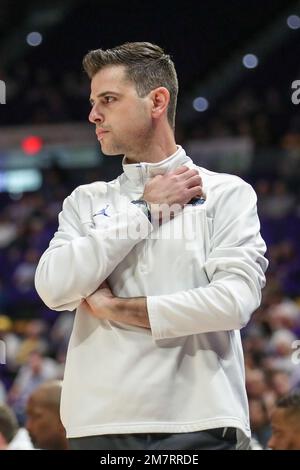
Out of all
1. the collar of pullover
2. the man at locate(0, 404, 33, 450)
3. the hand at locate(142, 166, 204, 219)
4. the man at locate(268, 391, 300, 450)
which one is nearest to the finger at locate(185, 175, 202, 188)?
the hand at locate(142, 166, 204, 219)

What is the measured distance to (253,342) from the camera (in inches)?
349

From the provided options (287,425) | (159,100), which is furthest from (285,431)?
(159,100)

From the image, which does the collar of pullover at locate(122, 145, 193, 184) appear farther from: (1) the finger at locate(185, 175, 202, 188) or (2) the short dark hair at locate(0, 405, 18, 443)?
(2) the short dark hair at locate(0, 405, 18, 443)

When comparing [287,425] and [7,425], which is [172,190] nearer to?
[287,425]

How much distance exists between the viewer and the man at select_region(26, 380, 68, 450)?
428cm

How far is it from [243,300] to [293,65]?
546 inches

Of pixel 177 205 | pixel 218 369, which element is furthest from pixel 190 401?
pixel 177 205

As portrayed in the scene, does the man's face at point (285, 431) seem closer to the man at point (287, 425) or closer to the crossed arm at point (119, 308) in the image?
the man at point (287, 425)

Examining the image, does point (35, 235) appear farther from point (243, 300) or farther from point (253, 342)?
point (243, 300)

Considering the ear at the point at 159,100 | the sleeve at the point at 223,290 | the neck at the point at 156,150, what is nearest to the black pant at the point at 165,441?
the sleeve at the point at 223,290

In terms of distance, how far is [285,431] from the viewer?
12.5 feet

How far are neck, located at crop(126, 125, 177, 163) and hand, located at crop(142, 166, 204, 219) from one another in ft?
0.33

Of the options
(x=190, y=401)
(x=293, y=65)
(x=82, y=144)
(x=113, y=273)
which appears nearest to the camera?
(x=190, y=401)

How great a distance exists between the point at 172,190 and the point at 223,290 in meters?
0.37
